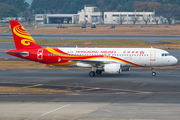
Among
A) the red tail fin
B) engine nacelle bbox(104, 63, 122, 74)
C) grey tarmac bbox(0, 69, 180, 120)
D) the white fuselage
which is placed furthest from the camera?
the red tail fin

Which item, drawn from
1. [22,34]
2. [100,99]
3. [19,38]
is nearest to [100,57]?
[22,34]

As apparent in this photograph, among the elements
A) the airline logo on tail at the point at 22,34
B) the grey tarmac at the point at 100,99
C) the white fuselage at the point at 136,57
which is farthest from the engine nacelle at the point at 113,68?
the airline logo on tail at the point at 22,34

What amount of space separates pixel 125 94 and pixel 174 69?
21882mm

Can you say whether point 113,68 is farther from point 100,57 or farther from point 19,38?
point 19,38

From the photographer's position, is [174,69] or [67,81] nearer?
[67,81]

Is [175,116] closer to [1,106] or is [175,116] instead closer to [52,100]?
[52,100]

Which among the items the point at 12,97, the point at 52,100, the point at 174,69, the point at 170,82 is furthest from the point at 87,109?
the point at 174,69

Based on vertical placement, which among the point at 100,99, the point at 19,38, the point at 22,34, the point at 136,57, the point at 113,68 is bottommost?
the point at 100,99

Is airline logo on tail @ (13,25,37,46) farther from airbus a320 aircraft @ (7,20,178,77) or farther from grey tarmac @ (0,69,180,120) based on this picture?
grey tarmac @ (0,69,180,120)

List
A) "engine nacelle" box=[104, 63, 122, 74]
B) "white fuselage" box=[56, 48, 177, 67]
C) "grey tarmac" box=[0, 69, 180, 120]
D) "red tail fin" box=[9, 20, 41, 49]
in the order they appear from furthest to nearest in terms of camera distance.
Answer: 1. "red tail fin" box=[9, 20, 41, 49]
2. "white fuselage" box=[56, 48, 177, 67]
3. "engine nacelle" box=[104, 63, 122, 74]
4. "grey tarmac" box=[0, 69, 180, 120]

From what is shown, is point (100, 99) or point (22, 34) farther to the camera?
point (22, 34)

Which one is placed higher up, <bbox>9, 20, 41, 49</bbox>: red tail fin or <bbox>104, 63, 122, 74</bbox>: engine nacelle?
<bbox>9, 20, 41, 49</bbox>: red tail fin

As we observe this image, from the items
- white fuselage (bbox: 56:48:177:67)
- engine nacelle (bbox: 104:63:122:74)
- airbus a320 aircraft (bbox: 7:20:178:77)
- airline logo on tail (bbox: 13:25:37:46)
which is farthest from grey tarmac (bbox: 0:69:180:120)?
airline logo on tail (bbox: 13:25:37:46)

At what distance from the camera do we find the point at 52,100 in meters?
27.7
